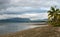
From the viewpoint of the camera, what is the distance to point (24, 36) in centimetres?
2392

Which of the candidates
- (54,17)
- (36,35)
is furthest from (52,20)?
(36,35)

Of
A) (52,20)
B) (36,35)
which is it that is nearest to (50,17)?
(52,20)

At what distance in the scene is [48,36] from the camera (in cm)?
2302

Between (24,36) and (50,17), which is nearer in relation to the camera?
(24,36)

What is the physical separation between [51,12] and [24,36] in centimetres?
3606

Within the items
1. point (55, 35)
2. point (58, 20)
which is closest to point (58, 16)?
point (58, 20)

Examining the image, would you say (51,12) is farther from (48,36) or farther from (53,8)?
(48,36)

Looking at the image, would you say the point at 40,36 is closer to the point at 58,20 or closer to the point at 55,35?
the point at 55,35

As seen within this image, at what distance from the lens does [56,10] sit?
5900 cm

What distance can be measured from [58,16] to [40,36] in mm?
35013

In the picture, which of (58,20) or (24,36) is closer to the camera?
(24,36)

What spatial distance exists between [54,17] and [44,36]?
119 ft

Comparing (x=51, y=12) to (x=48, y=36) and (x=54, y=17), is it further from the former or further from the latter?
(x=48, y=36)

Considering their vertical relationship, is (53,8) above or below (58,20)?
above
